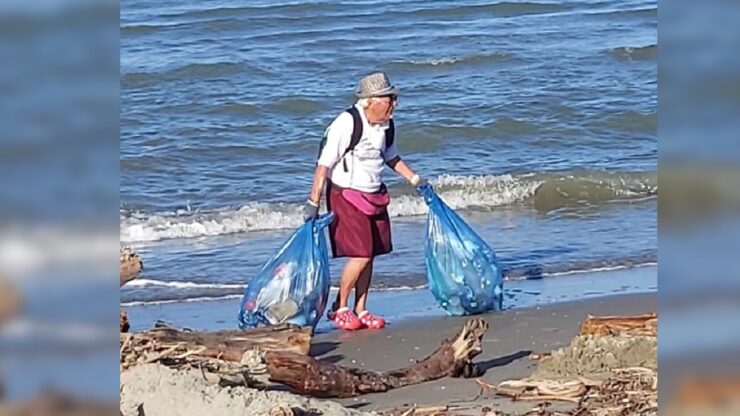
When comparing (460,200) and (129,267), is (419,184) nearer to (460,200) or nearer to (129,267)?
(129,267)

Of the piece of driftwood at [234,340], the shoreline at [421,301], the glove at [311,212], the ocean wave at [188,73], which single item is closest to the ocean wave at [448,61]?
the ocean wave at [188,73]

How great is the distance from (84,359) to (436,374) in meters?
4.10

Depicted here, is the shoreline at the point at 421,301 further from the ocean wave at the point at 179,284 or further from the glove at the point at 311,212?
the glove at the point at 311,212

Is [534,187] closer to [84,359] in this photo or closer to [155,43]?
[155,43]

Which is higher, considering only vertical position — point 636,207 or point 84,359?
point 84,359

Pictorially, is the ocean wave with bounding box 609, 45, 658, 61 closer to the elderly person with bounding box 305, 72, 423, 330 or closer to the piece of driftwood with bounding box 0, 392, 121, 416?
the elderly person with bounding box 305, 72, 423, 330

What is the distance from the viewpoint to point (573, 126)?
1153 cm

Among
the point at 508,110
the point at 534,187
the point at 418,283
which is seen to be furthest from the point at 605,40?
the point at 418,283

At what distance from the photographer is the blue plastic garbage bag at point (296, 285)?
596 cm

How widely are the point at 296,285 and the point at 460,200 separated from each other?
138 inches

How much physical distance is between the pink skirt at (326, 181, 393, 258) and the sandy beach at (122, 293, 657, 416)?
0.39 meters

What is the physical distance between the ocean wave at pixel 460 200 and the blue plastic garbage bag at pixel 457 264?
237 centimetres

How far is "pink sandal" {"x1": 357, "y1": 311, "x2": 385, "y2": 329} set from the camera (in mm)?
6344

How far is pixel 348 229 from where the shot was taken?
6.41 m
